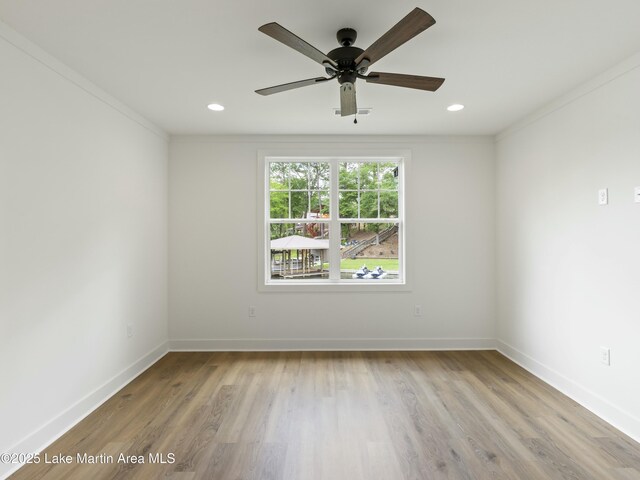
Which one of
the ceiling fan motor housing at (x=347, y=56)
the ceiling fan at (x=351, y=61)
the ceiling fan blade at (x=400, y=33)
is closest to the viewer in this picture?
the ceiling fan blade at (x=400, y=33)

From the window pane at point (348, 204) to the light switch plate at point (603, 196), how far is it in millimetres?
2278

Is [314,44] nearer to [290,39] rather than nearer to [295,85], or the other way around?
[295,85]

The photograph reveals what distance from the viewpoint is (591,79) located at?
2543 mm

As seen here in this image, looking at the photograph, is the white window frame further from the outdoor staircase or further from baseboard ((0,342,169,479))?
baseboard ((0,342,169,479))

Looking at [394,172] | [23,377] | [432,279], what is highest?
[394,172]

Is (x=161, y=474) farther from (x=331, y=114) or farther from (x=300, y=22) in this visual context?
(x=331, y=114)

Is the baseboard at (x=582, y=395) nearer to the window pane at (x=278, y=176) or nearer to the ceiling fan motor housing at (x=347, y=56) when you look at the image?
the ceiling fan motor housing at (x=347, y=56)

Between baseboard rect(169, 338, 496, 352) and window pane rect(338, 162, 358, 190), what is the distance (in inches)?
71.0

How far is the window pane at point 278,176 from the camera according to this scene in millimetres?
4082

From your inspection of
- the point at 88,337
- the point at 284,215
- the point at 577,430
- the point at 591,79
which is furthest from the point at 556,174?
the point at 88,337

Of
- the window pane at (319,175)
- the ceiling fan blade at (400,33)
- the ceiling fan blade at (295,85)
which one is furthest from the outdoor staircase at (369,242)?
the ceiling fan blade at (400,33)

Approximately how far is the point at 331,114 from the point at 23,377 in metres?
3.00

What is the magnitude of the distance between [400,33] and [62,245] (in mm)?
2475

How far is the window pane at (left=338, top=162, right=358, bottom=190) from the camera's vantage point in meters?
4.10
